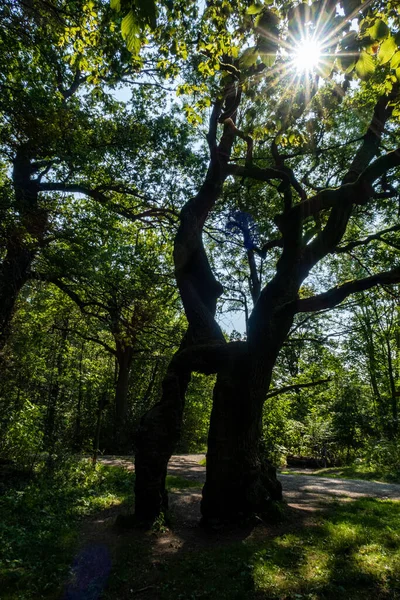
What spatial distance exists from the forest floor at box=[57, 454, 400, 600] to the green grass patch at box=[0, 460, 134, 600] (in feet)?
0.85

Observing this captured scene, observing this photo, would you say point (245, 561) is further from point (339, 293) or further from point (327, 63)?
point (327, 63)

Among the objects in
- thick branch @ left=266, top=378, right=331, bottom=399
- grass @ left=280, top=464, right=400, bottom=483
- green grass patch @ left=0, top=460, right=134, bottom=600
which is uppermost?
thick branch @ left=266, top=378, right=331, bottom=399

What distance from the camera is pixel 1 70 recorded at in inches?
237

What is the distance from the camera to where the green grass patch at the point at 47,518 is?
3637mm

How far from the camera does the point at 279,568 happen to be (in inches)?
155

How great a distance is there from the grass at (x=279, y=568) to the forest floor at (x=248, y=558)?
0.03ft

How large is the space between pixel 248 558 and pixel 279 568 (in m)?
0.39

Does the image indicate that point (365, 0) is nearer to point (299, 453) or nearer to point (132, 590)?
point (132, 590)

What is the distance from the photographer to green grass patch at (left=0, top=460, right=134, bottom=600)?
3.64m

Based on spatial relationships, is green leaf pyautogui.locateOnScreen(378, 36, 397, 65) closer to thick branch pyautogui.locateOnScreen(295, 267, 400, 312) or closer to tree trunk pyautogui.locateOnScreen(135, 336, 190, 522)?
thick branch pyautogui.locateOnScreen(295, 267, 400, 312)

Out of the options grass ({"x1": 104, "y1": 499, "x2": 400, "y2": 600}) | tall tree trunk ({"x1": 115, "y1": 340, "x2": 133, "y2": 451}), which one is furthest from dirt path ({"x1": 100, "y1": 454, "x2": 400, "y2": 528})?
tall tree trunk ({"x1": 115, "y1": 340, "x2": 133, "y2": 451})

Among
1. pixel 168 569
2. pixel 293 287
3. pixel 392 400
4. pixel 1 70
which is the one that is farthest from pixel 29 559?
pixel 392 400

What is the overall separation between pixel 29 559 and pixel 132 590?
4.42 feet

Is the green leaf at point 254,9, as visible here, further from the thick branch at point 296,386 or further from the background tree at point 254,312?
the thick branch at point 296,386
